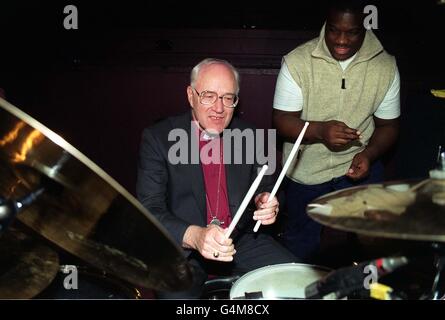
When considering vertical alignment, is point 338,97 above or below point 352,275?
above

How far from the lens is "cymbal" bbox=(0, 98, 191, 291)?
0.81 m

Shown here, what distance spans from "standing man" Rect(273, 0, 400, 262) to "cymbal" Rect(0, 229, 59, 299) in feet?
4.13

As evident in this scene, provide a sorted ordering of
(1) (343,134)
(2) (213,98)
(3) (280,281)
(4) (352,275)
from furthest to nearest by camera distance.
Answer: (1) (343,134)
(2) (213,98)
(3) (280,281)
(4) (352,275)

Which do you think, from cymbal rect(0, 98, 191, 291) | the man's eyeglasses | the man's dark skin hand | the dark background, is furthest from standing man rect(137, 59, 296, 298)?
the dark background

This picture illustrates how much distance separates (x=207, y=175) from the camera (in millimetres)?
1857

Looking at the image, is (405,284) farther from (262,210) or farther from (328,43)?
(328,43)

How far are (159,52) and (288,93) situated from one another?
3.43 ft

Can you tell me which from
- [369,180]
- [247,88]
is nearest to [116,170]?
[247,88]

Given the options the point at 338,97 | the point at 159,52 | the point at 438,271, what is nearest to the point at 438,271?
the point at 438,271

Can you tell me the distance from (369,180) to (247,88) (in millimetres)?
986

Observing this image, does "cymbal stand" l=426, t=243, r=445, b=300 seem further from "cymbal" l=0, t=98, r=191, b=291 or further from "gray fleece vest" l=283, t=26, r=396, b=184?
"gray fleece vest" l=283, t=26, r=396, b=184

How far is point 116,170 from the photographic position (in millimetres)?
3049

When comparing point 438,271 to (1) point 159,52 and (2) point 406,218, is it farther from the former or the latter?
(1) point 159,52

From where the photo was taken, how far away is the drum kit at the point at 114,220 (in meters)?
0.83
